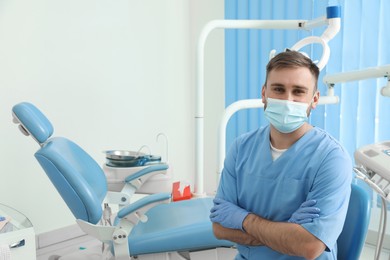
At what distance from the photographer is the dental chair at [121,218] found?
1.63 meters

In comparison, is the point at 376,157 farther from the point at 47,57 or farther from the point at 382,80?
the point at 47,57

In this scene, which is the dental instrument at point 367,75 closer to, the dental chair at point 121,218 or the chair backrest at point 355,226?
the chair backrest at point 355,226

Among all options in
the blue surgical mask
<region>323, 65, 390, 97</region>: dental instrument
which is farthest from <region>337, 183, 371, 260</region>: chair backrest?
<region>323, 65, 390, 97</region>: dental instrument

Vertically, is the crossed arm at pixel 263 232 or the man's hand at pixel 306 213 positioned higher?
the man's hand at pixel 306 213

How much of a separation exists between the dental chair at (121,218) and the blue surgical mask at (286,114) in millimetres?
673

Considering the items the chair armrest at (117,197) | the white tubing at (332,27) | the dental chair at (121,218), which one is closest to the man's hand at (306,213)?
the dental chair at (121,218)

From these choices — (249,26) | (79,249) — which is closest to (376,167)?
(249,26)

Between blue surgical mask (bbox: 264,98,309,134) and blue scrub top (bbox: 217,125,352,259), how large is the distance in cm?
6

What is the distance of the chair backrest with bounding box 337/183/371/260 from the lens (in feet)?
4.12

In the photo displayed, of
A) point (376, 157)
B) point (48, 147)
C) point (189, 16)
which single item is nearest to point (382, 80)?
point (376, 157)

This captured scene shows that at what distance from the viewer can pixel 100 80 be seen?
2.89 m

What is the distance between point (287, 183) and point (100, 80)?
1.98 m

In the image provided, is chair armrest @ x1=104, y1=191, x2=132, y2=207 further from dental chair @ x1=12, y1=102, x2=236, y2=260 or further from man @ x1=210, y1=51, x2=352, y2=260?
Answer: man @ x1=210, y1=51, x2=352, y2=260

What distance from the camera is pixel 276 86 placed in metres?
1.28
